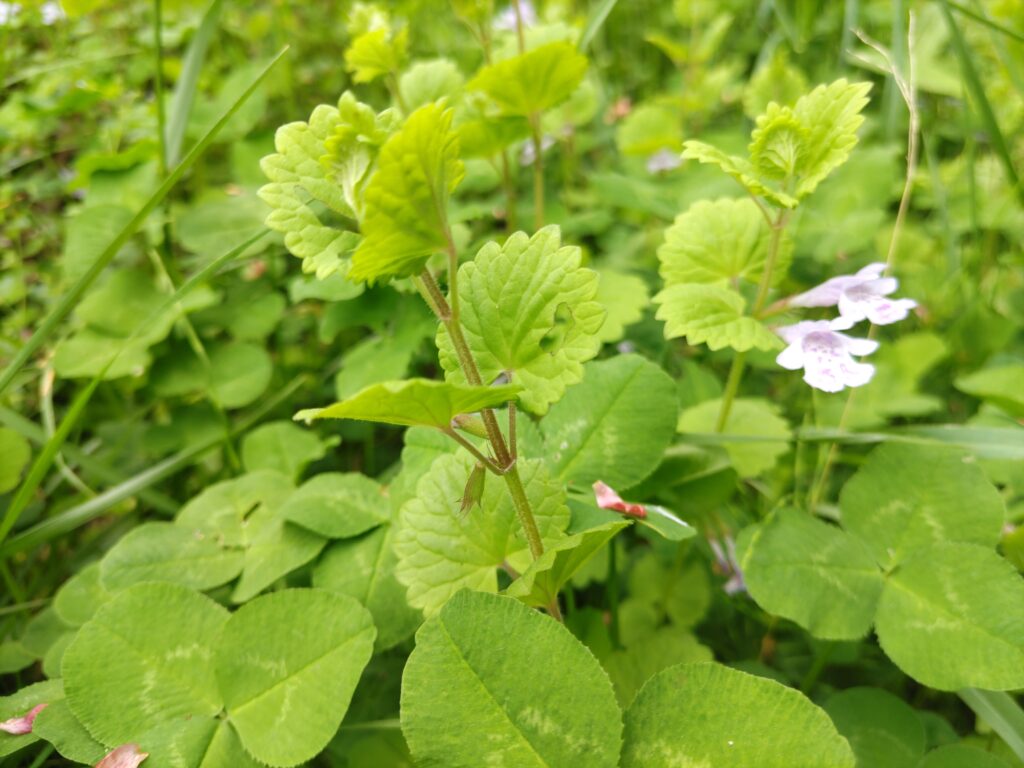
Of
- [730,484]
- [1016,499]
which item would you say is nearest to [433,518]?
[730,484]

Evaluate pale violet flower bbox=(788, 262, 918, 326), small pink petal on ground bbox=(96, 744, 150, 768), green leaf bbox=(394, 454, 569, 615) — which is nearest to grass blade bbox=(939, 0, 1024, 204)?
pale violet flower bbox=(788, 262, 918, 326)

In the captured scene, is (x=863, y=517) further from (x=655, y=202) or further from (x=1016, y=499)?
(x=655, y=202)

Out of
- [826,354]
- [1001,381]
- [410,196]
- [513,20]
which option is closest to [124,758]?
[410,196]

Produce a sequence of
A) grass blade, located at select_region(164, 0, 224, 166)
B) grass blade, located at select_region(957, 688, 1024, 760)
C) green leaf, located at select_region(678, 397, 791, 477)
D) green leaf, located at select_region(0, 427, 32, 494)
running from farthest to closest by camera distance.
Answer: grass blade, located at select_region(164, 0, 224, 166) < green leaf, located at select_region(0, 427, 32, 494) < green leaf, located at select_region(678, 397, 791, 477) < grass blade, located at select_region(957, 688, 1024, 760)

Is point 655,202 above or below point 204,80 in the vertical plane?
below

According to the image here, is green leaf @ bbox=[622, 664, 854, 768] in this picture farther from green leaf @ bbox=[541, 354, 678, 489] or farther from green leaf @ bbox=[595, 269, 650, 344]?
green leaf @ bbox=[595, 269, 650, 344]

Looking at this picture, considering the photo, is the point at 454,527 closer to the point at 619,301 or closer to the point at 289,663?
the point at 289,663
